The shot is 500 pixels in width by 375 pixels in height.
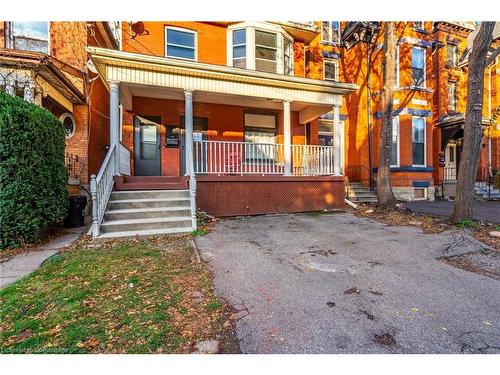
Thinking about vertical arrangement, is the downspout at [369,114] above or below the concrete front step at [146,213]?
above

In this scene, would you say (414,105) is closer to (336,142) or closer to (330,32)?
(330,32)

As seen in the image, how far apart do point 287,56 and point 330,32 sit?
4.37m

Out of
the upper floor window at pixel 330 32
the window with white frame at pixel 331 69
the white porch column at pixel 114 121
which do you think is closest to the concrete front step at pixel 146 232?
the white porch column at pixel 114 121

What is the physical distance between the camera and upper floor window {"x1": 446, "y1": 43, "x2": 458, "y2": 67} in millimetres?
14568

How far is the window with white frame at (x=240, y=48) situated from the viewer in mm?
9688

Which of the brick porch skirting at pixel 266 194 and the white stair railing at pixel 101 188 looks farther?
the brick porch skirting at pixel 266 194

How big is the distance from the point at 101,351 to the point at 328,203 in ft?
25.3

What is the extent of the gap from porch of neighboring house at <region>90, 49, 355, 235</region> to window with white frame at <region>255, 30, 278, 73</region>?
5.26 feet

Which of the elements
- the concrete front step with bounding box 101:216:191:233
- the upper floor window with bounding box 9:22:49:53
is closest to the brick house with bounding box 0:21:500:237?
the concrete front step with bounding box 101:216:191:233

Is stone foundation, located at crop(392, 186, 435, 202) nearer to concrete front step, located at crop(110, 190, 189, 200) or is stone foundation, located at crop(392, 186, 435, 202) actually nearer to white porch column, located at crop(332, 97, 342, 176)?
white porch column, located at crop(332, 97, 342, 176)

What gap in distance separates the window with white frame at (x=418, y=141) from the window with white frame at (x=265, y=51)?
7451 millimetres

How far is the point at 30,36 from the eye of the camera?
292 inches

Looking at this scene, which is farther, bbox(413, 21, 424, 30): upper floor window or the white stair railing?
bbox(413, 21, 424, 30): upper floor window

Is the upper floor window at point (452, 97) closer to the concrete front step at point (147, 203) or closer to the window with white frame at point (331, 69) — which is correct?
the window with white frame at point (331, 69)
